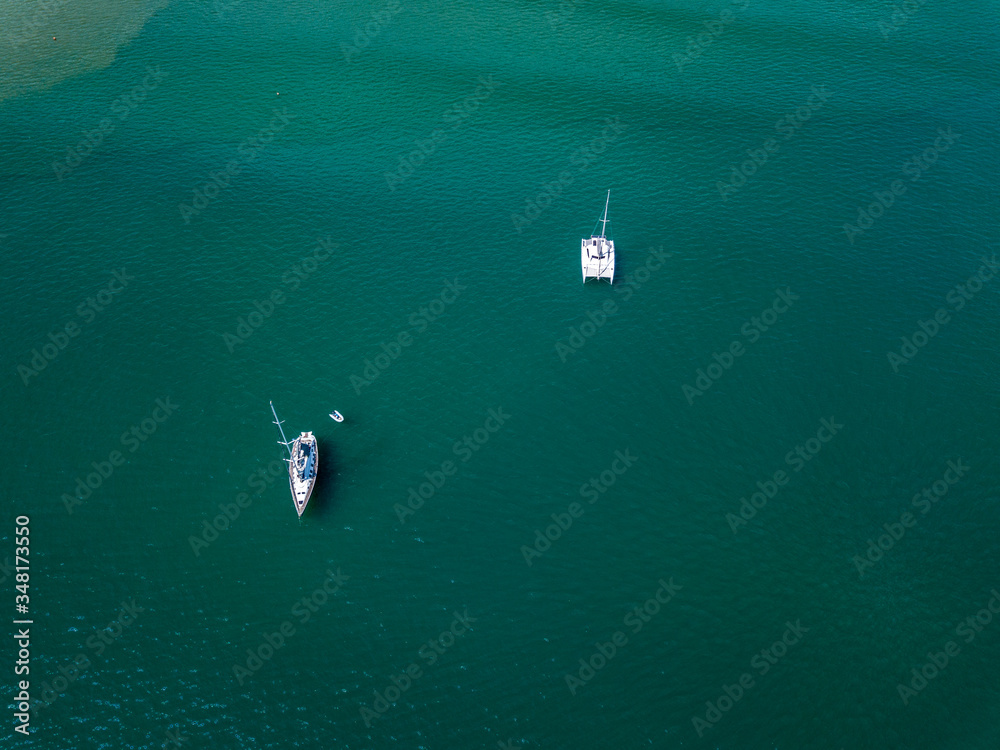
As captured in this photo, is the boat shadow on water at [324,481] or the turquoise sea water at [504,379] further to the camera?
the boat shadow on water at [324,481]

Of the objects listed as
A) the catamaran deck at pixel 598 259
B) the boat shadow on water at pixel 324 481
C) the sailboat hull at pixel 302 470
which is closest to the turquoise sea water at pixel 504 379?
the boat shadow on water at pixel 324 481

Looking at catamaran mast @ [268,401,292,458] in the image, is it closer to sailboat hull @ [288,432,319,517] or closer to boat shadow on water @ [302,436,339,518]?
sailboat hull @ [288,432,319,517]

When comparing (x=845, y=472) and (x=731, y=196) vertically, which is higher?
(x=731, y=196)

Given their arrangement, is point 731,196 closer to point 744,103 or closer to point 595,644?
point 744,103

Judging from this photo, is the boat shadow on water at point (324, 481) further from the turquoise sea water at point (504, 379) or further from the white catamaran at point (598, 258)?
the white catamaran at point (598, 258)

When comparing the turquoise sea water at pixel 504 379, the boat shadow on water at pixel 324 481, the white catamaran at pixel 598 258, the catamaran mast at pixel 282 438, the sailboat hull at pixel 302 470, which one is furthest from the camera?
the white catamaran at pixel 598 258

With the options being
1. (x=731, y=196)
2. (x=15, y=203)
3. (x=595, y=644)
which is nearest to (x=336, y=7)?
(x=15, y=203)
